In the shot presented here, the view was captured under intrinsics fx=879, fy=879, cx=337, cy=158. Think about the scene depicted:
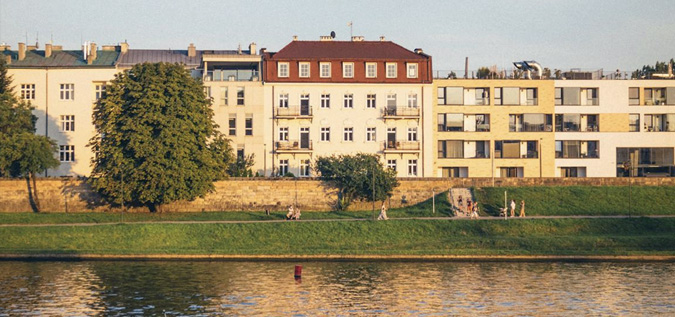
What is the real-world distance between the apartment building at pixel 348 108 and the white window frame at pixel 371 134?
21mm

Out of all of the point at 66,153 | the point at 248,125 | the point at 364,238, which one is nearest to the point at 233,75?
the point at 248,125

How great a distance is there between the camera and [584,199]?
77.2 meters

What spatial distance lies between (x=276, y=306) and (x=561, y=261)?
2448 centimetres

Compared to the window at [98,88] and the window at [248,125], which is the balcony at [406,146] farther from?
the window at [98,88]

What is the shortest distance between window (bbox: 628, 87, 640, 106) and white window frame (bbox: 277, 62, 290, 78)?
37973mm

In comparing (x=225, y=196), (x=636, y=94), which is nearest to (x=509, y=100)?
(x=636, y=94)

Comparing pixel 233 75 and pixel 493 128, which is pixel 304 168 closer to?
pixel 233 75

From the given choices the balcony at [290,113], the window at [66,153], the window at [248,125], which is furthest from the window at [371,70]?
the window at [66,153]

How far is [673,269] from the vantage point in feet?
176

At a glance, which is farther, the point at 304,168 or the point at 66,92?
the point at 304,168

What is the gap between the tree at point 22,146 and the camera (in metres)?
75.1

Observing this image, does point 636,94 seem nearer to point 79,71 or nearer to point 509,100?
point 509,100

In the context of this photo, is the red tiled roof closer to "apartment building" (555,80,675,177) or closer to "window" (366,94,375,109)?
"window" (366,94,375,109)

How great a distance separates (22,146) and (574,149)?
56.9 m
